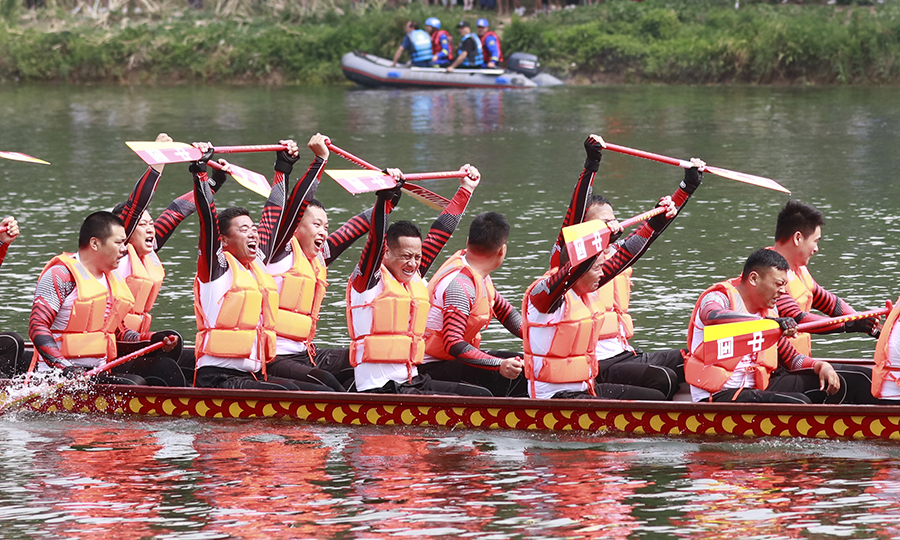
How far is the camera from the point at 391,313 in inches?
284

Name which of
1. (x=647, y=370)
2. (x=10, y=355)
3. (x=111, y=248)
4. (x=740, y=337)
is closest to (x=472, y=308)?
(x=647, y=370)

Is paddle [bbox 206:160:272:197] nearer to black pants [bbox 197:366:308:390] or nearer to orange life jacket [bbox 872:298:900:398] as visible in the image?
black pants [bbox 197:366:308:390]

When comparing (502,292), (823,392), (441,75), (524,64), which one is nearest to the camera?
(823,392)

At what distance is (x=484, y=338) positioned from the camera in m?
9.59

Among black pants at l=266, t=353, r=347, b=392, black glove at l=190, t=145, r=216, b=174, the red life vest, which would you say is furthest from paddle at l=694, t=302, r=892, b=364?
the red life vest

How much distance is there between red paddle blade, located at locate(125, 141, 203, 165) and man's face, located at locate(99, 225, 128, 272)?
1.39 feet

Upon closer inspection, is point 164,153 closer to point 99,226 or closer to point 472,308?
point 99,226

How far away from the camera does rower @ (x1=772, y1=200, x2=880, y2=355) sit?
7188 millimetres

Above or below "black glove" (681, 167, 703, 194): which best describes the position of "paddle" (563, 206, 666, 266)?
below

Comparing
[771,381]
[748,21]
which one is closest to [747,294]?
[771,381]

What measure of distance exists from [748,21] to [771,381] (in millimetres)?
20072

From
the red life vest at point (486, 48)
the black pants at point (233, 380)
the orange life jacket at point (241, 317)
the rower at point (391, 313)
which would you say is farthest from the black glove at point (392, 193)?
the red life vest at point (486, 48)

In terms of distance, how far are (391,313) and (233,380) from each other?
0.96 m

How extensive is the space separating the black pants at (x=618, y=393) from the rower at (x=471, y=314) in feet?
0.97
